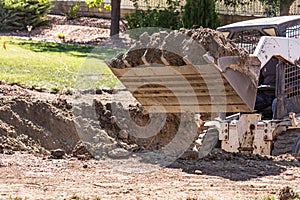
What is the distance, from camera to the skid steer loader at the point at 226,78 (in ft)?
31.9

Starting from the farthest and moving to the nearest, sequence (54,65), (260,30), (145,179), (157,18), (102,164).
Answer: (157,18) < (54,65) < (260,30) < (102,164) < (145,179)

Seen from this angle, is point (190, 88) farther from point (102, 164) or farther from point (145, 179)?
point (145, 179)

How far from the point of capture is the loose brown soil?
798 cm

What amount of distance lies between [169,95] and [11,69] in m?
6.65

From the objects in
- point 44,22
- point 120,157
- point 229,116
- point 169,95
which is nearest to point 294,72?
point 229,116

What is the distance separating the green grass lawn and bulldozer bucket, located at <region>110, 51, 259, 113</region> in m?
4.12

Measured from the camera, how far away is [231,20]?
92.9 ft

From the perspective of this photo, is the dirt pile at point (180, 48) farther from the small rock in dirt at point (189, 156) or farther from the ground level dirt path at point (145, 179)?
the ground level dirt path at point (145, 179)

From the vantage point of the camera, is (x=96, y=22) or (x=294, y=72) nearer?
(x=294, y=72)

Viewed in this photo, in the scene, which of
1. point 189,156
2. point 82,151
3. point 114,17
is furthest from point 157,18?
point 189,156

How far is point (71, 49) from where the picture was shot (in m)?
22.9

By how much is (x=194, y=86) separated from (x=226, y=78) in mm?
768

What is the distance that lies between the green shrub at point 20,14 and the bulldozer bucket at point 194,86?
17.9 meters

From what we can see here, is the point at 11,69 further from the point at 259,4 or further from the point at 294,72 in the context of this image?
the point at 259,4
